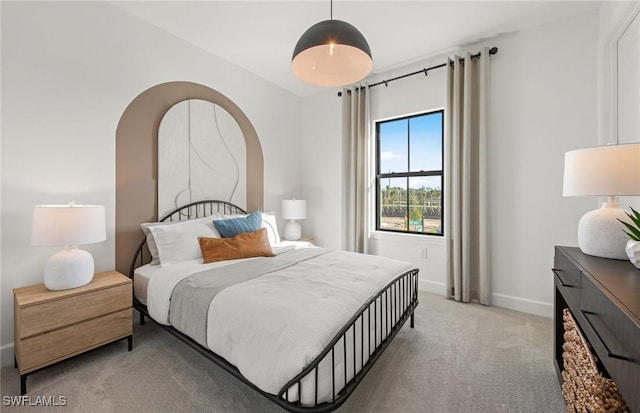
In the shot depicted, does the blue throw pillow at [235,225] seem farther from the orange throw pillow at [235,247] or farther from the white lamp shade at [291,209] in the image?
the white lamp shade at [291,209]

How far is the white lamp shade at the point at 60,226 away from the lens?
70.6 inches

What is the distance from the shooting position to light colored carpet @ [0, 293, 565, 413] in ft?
5.24

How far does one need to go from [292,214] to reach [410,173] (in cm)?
172

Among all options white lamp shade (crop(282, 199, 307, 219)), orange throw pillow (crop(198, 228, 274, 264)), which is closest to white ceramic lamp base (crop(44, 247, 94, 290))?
orange throw pillow (crop(198, 228, 274, 264))

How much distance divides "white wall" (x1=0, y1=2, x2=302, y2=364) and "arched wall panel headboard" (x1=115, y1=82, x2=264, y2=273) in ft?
0.21

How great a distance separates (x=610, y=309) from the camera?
0.94 meters

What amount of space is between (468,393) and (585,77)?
9.60ft

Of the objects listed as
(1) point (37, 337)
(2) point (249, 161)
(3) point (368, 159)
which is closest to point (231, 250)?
(1) point (37, 337)

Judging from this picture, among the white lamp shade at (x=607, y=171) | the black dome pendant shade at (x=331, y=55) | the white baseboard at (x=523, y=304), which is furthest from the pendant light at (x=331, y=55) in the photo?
the white baseboard at (x=523, y=304)

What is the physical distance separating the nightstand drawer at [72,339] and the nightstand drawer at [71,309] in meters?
0.04

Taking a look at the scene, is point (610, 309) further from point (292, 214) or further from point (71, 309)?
point (292, 214)

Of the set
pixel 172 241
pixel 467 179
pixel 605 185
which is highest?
pixel 467 179

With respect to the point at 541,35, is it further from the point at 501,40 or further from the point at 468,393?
the point at 468,393

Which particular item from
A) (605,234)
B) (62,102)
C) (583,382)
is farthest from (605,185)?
(62,102)
